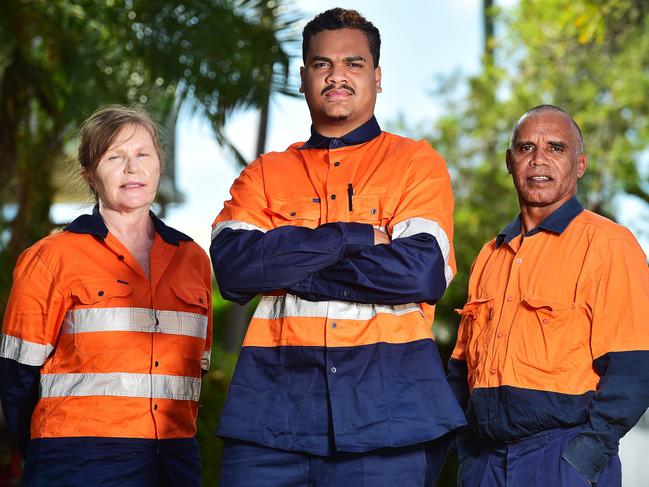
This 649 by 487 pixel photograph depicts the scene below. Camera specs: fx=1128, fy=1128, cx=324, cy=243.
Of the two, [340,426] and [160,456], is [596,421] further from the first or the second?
[160,456]

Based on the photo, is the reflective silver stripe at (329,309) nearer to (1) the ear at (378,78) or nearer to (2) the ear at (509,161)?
(1) the ear at (378,78)

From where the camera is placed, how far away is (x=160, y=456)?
4.46m

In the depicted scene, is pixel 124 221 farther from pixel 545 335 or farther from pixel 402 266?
pixel 545 335

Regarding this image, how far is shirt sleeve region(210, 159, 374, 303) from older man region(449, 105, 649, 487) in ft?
2.75

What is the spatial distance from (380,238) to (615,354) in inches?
39.4

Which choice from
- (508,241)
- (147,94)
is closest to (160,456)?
(508,241)

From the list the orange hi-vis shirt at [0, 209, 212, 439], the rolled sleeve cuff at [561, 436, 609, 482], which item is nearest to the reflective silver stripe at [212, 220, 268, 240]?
the orange hi-vis shirt at [0, 209, 212, 439]

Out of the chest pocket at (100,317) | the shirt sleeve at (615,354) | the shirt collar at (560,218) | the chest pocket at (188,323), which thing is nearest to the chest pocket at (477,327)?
the shirt collar at (560,218)

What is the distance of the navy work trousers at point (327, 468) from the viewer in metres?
3.66

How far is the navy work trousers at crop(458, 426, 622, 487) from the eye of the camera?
13.4ft

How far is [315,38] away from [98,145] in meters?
1.10

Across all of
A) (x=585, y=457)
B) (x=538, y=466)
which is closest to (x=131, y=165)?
(x=538, y=466)

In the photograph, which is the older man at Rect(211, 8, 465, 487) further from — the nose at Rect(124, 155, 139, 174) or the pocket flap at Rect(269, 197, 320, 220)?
the nose at Rect(124, 155, 139, 174)

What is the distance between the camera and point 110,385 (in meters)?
4.41
